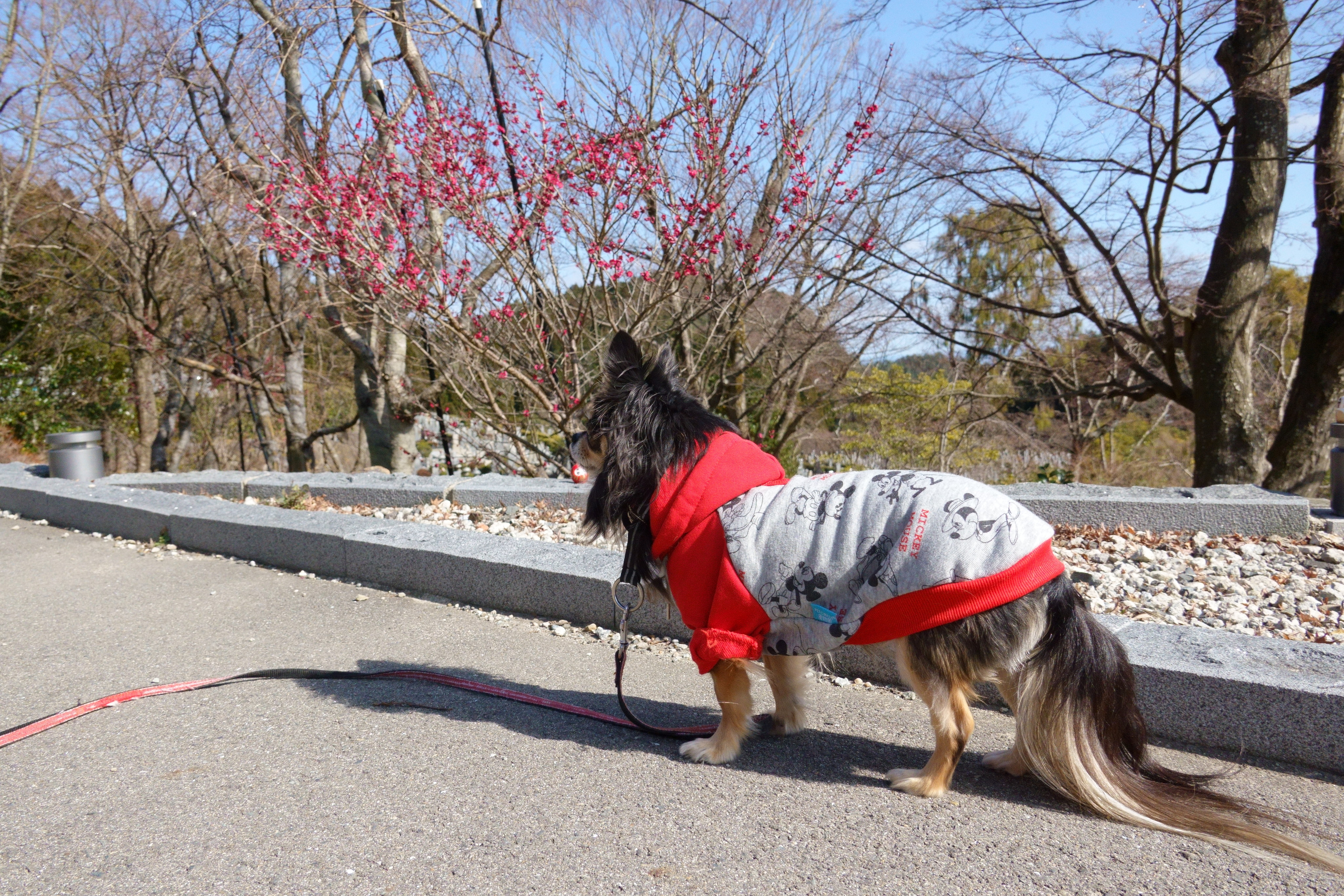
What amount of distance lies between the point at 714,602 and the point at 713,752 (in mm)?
562

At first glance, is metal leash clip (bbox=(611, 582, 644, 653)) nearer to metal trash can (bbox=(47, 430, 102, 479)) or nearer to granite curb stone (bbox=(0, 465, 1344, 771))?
granite curb stone (bbox=(0, 465, 1344, 771))

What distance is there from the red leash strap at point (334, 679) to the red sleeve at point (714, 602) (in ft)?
1.61

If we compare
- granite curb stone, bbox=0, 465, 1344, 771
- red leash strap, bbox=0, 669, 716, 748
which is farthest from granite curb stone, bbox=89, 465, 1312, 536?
red leash strap, bbox=0, 669, 716, 748

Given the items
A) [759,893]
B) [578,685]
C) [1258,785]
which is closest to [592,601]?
[578,685]

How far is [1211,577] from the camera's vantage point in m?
4.20

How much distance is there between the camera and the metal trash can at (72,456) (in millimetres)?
9242

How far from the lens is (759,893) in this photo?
6.63 ft

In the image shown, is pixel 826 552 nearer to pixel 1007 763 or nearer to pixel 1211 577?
pixel 1007 763

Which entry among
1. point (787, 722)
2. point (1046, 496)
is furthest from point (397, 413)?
point (787, 722)

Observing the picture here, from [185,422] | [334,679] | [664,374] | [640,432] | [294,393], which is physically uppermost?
[294,393]

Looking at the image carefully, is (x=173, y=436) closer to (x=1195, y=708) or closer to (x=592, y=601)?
(x=592, y=601)

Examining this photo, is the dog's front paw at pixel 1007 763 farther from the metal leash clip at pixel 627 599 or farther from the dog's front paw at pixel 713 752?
the metal leash clip at pixel 627 599

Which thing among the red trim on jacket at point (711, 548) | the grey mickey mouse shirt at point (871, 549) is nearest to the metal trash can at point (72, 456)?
the red trim on jacket at point (711, 548)

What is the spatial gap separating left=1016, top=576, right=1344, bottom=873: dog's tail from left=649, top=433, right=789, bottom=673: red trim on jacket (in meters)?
0.83
